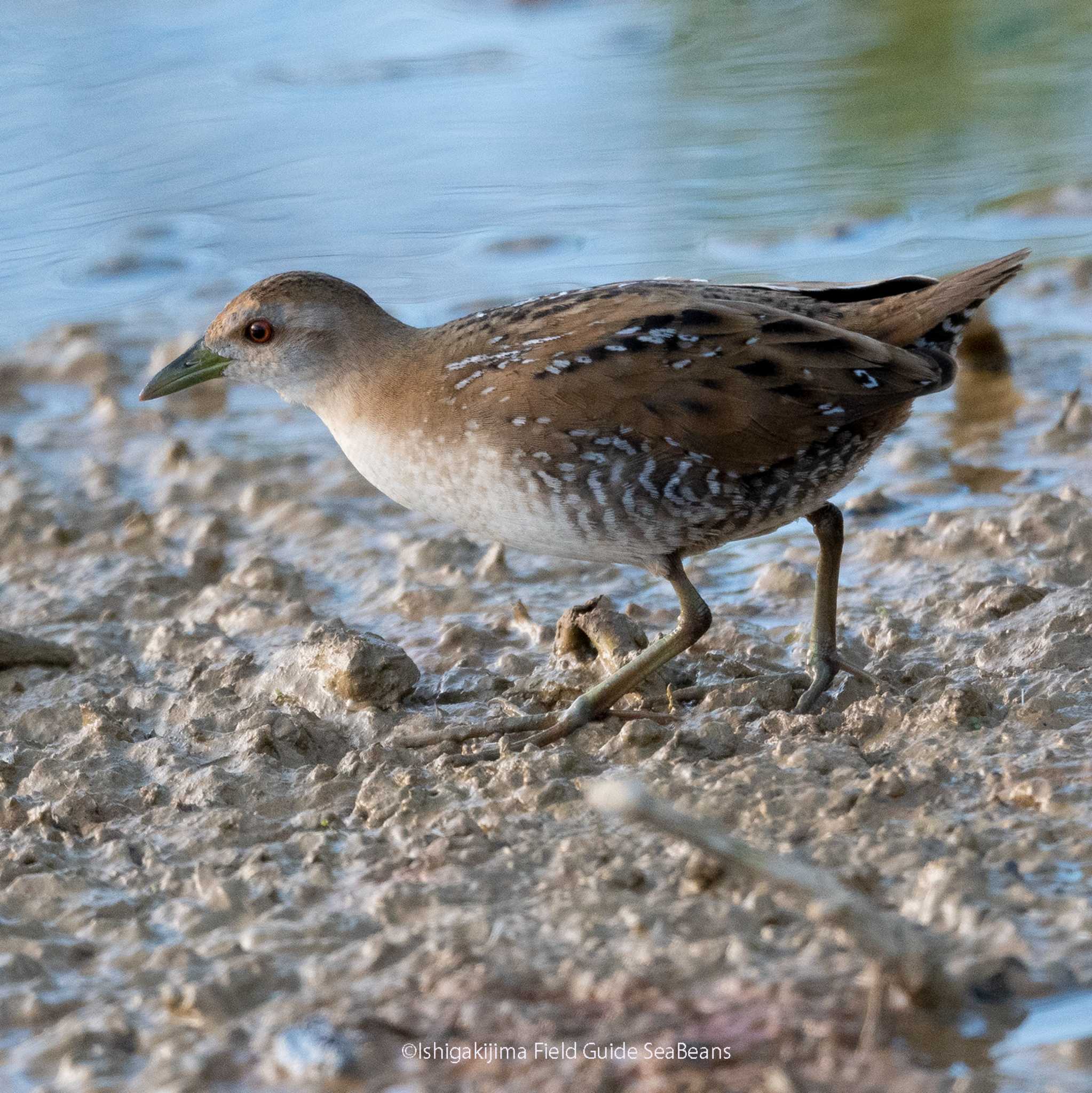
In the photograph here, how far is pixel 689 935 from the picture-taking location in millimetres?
3020

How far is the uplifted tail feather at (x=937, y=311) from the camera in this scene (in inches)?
161

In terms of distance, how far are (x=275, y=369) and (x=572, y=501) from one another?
1.12m

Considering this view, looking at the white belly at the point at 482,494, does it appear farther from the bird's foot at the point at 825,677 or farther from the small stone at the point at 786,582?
the small stone at the point at 786,582

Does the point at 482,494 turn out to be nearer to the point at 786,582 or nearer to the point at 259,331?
the point at 259,331

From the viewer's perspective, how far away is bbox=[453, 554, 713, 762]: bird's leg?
4074 millimetres

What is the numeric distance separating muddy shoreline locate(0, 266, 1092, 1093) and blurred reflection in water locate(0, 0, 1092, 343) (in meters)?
1.87

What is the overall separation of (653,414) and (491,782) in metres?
0.96

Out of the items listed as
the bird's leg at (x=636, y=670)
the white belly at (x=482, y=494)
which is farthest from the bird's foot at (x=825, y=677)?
the white belly at (x=482, y=494)

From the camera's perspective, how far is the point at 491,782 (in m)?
3.74

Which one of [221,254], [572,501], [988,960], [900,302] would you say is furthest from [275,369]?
[221,254]

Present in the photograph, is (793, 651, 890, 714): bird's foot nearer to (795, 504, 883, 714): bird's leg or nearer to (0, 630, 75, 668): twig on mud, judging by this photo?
(795, 504, 883, 714): bird's leg

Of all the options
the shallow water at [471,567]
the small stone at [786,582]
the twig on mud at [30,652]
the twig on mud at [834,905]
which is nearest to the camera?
the twig on mud at [834,905]

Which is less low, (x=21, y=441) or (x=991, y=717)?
(x=21, y=441)

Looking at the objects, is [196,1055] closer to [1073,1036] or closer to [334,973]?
[334,973]
